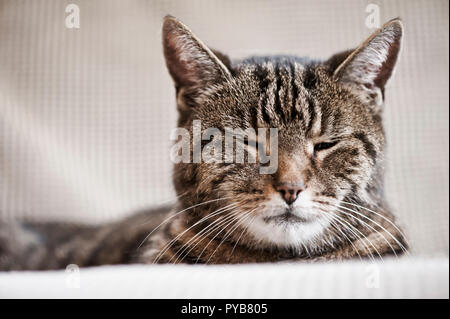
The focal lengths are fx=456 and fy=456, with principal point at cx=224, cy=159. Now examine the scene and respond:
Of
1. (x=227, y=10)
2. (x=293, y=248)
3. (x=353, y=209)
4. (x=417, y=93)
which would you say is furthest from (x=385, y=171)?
(x=227, y=10)

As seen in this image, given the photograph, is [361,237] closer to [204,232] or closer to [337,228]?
[337,228]

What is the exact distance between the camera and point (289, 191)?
0.85 metres

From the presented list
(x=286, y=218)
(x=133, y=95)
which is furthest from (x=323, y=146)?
(x=133, y=95)

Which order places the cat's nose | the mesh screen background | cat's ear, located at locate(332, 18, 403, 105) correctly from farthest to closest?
1. the mesh screen background
2. cat's ear, located at locate(332, 18, 403, 105)
3. the cat's nose

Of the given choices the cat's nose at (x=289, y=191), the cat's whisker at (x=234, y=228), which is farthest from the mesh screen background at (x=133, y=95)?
the cat's nose at (x=289, y=191)

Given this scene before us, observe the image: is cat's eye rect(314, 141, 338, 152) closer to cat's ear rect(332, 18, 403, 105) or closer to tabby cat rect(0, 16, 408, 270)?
tabby cat rect(0, 16, 408, 270)

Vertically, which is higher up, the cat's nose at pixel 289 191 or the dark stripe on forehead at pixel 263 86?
the dark stripe on forehead at pixel 263 86

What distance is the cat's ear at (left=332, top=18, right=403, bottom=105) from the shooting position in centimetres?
96

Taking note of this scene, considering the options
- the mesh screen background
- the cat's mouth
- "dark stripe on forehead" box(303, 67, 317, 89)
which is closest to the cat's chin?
the cat's mouth

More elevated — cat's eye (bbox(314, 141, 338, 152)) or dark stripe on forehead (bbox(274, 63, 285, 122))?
dark stripe on forehead (bbox(274, 63, 285, 122))

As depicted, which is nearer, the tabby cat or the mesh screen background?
the tabby cat

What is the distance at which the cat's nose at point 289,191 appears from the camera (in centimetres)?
85

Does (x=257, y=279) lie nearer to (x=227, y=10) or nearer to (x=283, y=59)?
(x=283, y=59)

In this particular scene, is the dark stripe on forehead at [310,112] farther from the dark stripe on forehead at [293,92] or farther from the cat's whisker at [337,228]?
the cat's whisker at [337,228]
